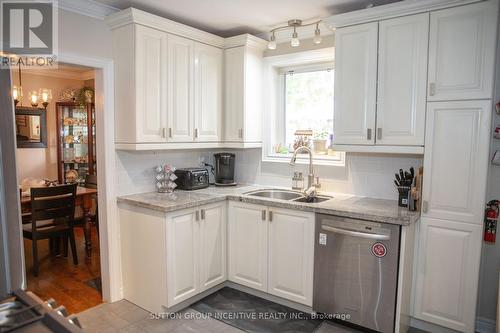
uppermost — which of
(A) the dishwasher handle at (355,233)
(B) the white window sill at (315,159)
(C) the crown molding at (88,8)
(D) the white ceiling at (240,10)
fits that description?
(D) the white ceiling at (240,10)

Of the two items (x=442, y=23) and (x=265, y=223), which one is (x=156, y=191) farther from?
(x=442, y=23)

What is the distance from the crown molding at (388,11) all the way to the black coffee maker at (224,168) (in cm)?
161

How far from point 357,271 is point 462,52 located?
1.64m

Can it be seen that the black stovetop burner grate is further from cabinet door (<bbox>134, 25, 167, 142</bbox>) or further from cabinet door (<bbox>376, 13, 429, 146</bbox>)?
cabinet door (<bbox>376, 13, 429, 146</bbox>)

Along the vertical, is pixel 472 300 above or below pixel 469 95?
below

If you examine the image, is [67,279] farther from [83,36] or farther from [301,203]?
[301,203]

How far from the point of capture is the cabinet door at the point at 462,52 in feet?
7.23

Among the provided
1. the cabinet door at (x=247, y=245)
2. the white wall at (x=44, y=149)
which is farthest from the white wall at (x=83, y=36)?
the white wall at (x=44, y=149)

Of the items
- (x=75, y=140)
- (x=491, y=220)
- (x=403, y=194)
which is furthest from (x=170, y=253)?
(x=75, y=140)

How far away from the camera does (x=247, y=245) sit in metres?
3.05

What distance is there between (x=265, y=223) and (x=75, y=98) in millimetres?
4674

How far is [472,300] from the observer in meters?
2.33

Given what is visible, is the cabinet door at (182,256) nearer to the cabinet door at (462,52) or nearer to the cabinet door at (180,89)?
the cabinet door at (180,89)

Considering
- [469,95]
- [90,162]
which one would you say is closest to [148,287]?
[469,95]
